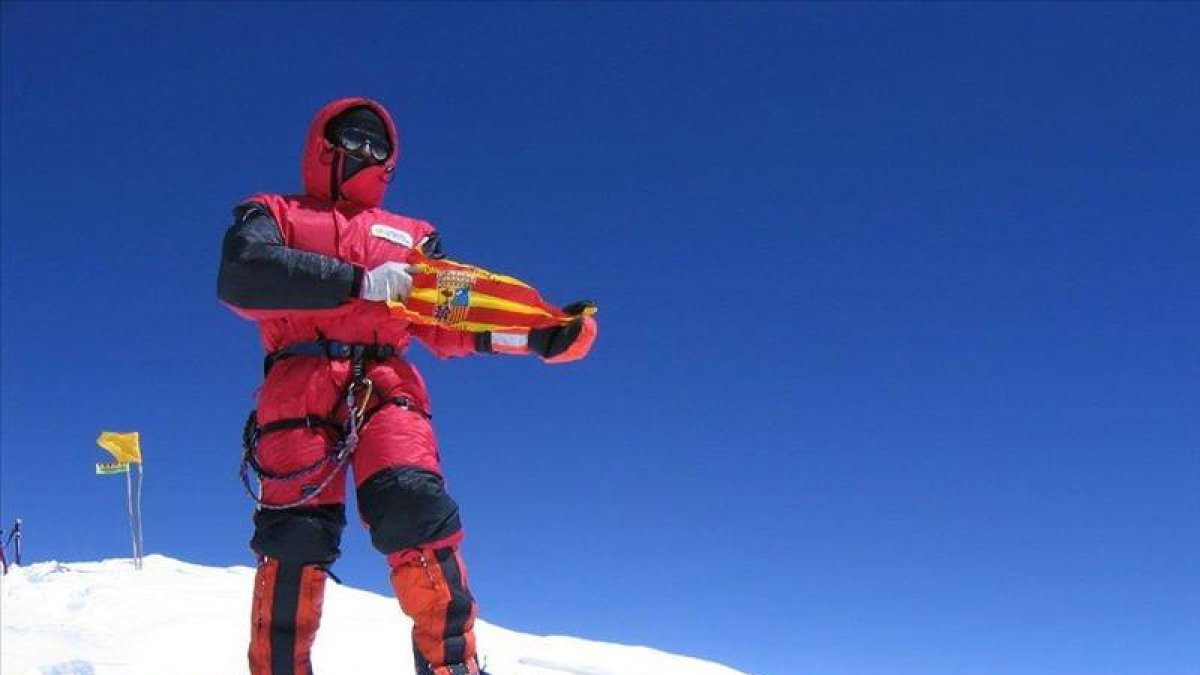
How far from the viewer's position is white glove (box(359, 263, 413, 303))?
4621mm

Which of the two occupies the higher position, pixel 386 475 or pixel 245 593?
pixel 245 593

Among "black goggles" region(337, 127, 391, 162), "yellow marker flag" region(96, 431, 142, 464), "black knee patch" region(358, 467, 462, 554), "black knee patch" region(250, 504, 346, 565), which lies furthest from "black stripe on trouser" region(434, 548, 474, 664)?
"yellow marker flag" region(96, 431, 142, 464)

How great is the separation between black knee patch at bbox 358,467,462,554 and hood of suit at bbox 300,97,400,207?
1.77 metres

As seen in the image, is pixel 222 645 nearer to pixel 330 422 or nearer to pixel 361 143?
pixel 330 422

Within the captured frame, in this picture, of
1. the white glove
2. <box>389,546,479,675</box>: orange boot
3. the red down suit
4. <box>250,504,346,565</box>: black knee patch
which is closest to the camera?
<box>389,546,479,675</box>: orange boot

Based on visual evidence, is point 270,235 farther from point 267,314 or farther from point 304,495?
point 304,495

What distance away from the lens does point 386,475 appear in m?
4.46

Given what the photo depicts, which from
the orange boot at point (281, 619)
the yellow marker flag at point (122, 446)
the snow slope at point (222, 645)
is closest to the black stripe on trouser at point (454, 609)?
the orange boot at point (281, 619)

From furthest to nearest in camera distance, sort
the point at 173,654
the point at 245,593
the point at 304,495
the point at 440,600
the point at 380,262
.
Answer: the point at 245,593
the point at 173,654
the point at 380,262
the point at 304,495
the point at 440,600

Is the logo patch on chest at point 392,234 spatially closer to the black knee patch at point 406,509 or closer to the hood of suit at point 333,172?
the hood of suit at point 333,172

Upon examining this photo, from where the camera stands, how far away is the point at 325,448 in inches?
181

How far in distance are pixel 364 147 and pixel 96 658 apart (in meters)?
5.14

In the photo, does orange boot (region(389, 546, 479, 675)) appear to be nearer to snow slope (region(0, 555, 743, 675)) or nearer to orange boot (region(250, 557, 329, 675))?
orange boot (region(250, 557, 329, 675))

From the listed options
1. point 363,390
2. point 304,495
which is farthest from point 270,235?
point 304,495
